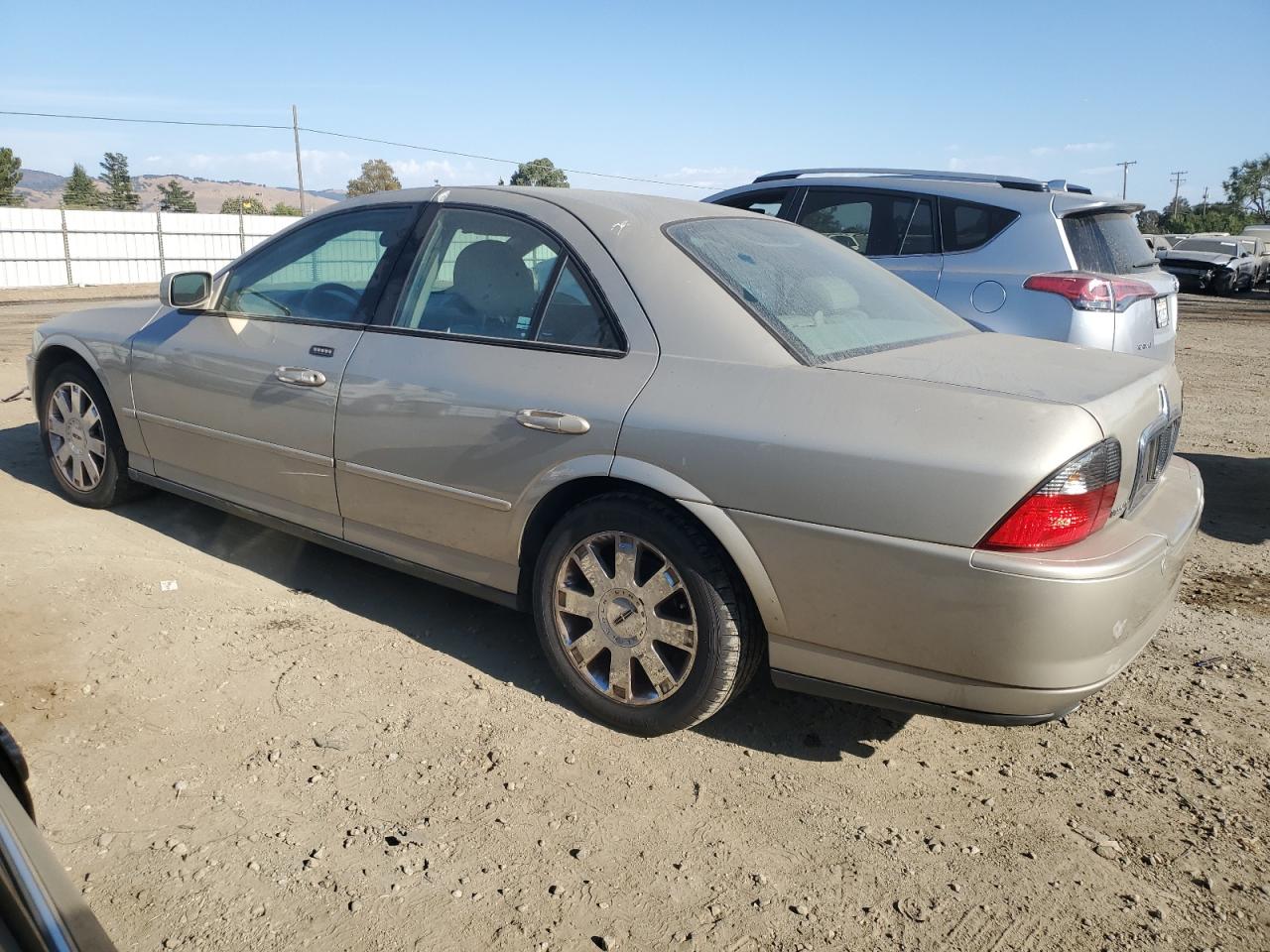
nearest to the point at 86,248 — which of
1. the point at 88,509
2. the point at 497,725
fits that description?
the point at 88,509

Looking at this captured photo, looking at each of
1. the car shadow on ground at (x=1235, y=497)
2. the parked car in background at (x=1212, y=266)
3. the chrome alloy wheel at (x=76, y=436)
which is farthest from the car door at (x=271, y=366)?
the parked car in background at (x=1212, y=266)

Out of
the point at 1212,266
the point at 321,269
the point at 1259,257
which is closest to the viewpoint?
the point at 321,269

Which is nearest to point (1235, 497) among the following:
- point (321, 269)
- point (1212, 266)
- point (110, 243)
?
point (321, 269)

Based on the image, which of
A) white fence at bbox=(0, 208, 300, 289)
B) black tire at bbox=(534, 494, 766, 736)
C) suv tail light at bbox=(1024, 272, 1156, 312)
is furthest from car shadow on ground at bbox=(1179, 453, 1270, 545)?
white fence at bbox=(0, 208, 300, 289)

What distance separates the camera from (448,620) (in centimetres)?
403

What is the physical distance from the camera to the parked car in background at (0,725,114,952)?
1191 millimetres

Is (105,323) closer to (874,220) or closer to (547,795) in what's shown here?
(547,795)

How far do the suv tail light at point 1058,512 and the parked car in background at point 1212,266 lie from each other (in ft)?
96.4

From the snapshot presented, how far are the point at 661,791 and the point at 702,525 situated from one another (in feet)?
2.49

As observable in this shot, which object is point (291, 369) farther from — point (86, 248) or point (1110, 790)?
point (86, 248)

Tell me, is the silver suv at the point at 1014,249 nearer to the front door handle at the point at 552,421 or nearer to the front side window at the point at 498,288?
the front side window at the point at 498,288

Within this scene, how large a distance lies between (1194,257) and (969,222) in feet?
89.1

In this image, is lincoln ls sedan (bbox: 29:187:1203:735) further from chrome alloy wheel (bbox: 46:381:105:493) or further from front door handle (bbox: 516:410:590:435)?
Result: chrome alloy wheel (bbox: 46:381:105:493)

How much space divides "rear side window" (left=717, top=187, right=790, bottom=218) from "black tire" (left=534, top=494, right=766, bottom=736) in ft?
15.0
